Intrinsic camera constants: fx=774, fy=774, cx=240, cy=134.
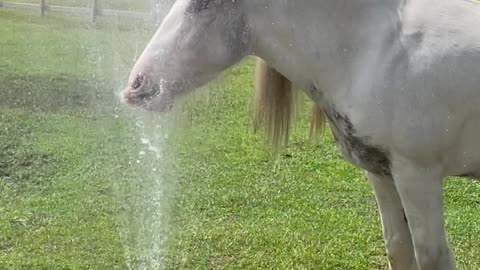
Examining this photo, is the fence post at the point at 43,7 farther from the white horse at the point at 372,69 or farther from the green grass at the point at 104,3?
the white horse at the point at 372,69

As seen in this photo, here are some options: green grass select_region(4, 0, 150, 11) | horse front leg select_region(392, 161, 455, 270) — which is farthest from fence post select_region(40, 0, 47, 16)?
horse front leg select_region(392, 161, 455, 270)

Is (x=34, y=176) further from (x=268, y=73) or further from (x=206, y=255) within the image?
(x=268, y=73)

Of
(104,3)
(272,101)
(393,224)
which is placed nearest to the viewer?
(272,101)

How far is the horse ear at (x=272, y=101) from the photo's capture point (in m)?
2.02

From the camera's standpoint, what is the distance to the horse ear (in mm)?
2020

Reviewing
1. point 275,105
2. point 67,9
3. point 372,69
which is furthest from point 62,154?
point 67,9

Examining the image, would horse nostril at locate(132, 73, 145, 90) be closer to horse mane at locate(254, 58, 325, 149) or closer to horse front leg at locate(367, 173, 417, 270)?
horse mane at locate(254, 58, 325, 149)

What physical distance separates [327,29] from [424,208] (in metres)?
0.48

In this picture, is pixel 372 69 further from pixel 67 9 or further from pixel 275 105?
pixel 67 9

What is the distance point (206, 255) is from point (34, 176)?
4.61 ft

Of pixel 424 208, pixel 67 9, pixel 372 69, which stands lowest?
pixel 67 9

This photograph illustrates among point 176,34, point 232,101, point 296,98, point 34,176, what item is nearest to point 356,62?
point 296,98

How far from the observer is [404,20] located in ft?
5.96

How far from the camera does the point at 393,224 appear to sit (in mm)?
2160
